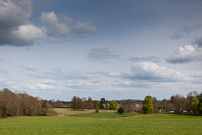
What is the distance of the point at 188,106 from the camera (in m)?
92.5

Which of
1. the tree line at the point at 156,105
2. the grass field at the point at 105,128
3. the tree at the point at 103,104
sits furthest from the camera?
the tree at the point at 103,104

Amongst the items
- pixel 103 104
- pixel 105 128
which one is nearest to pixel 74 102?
pixel 103 104

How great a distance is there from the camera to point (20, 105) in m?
85.7

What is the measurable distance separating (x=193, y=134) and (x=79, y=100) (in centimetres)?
13488

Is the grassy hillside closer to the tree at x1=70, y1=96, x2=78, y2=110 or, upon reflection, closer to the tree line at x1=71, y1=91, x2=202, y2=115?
Answer: the tree line at x1=71, y1=91, x2=202, y2=115

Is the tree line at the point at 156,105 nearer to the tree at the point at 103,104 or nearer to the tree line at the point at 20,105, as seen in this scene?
the tree at the point at 103,104

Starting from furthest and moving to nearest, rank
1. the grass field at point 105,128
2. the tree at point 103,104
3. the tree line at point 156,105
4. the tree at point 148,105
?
the tree at point 103,104 → the tree at point 148,105 → the tree line at point 156,105 → the grass field at point 105,128

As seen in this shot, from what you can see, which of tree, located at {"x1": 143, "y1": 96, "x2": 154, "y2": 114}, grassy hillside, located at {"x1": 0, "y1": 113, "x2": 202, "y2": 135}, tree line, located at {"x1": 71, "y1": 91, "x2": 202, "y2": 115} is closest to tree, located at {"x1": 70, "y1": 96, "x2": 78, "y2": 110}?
tree line, located at {"x1": 71, "y1": 91, "x2": 202, "y2": 115}

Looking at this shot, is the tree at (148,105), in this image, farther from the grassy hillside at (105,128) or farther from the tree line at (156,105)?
the grassy hillside at (105,128)

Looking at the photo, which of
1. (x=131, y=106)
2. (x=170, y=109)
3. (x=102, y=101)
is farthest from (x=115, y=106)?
(x=170, y=109)

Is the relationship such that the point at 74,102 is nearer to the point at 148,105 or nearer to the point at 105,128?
the point at 148,105

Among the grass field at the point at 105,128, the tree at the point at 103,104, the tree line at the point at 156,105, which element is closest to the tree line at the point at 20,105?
the grass field at the point at 105,128

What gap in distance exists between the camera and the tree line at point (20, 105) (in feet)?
238

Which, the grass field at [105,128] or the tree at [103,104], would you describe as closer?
the grass field at [105,128]
